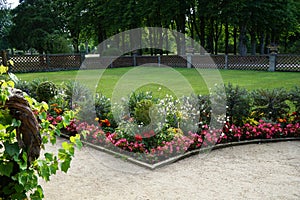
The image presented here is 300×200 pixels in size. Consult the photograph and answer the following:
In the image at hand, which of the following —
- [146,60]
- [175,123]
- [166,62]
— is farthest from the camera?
[146,60]

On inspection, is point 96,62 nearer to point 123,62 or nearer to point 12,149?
point 123,62

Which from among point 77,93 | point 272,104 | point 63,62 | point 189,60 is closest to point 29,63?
point 63,62

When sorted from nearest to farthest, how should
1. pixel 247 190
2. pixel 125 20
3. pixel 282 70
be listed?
pixel 247 190 < pixel 282 70 < pixel 125 20

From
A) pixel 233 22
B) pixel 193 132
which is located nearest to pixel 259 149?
pixel 193 132

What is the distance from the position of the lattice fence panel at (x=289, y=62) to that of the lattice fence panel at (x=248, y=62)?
1.01m

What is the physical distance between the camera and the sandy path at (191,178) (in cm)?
362

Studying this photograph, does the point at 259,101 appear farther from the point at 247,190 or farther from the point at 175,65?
the point at 175,65

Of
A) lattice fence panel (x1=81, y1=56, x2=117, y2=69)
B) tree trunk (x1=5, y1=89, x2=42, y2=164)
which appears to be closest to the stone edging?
tree trunk (x1=5, y1=89, x2=42, y2=164)

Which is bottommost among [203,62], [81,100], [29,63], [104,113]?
[104,113]

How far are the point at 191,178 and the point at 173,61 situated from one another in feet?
72.0

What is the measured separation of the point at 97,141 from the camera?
5.57 meters

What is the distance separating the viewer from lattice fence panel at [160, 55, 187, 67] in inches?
983

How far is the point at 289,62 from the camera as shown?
19125 millimetres

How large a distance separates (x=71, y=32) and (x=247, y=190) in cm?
3717
